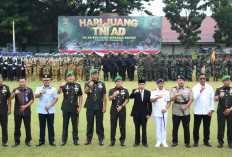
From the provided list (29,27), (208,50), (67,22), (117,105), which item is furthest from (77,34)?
(117,105)

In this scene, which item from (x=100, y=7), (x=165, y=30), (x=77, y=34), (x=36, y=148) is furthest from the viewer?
(x=165, y=30)

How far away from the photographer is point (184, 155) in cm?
782

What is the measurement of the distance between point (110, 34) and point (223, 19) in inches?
471

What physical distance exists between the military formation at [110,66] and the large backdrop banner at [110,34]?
8317 mm

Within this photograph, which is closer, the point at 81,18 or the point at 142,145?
the point at 142,145

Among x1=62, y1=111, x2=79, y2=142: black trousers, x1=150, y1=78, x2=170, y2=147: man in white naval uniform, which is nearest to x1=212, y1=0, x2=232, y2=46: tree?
x1=150, y1=78, x2=170, y2=147: man in white naval uniform

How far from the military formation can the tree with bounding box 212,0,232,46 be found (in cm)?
1262

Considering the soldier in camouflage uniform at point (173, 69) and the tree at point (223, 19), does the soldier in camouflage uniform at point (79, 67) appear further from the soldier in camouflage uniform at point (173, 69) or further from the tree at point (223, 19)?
the tree at point (223, 19)

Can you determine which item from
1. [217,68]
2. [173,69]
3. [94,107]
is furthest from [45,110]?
[217,68]

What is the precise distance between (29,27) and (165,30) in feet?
54.3

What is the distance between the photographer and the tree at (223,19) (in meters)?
35.9

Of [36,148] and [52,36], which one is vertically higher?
[52,36]

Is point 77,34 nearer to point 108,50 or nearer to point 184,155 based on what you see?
point 108,50

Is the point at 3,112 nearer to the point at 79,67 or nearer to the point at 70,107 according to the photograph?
the point at 70,107
